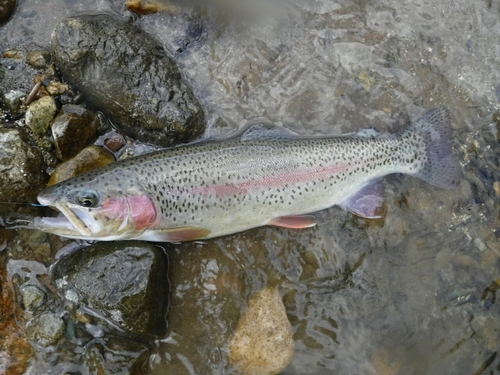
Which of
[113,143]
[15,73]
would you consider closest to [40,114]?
[15,73]

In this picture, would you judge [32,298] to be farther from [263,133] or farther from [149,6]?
[149,6]

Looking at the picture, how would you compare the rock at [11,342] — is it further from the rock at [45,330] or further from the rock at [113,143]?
the rock at [113,143]

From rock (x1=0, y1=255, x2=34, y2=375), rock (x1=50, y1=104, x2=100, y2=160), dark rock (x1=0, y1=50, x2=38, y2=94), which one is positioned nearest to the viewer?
rock (x1=0, y1=255, x2=34, y2=375)

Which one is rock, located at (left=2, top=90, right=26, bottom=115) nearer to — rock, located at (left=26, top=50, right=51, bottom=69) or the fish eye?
rock, located at (left=26, top=50, right=51, bottom=69)

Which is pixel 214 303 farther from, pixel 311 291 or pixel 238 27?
pixel 238 27

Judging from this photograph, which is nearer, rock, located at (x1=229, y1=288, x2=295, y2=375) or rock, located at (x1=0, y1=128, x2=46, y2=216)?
rock, located at (x1=0, y1=128, x2=46, y2=216)

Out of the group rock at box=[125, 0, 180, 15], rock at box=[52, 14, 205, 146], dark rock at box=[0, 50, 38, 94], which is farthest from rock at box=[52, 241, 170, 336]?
rock at box=[125, 0, 180, 15]

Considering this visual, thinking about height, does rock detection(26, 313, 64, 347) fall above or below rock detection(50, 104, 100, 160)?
below
